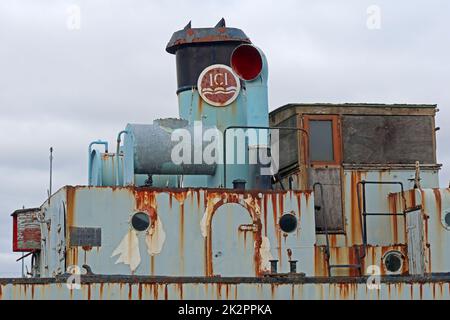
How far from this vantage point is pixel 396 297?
16125 mm

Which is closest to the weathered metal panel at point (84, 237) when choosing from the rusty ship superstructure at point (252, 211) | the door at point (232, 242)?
the rusty ship superstructure at point (252, 211)

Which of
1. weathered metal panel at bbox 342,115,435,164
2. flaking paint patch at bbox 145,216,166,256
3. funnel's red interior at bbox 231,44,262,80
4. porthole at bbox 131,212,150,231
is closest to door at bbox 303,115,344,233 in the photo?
weathered metal panel at bbox 342,115,435,164

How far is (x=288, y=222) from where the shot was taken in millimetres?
17641

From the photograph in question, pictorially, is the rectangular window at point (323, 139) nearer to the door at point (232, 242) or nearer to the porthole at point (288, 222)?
the porthole at point (288, 222)

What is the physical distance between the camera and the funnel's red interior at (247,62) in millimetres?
19312

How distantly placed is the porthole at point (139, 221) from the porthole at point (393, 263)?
3856 mm

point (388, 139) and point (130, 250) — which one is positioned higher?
point (388, 139)

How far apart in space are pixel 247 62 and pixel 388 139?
A: 271cm

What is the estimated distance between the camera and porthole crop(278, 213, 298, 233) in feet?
57.8

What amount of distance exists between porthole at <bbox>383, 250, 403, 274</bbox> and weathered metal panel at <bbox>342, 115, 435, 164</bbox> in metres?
1.73

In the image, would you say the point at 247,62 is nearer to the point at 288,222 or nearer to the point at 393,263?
the point at 288,222

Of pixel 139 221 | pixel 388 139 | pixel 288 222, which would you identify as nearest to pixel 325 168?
A: pixel 388 139
